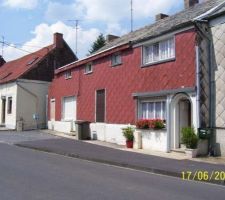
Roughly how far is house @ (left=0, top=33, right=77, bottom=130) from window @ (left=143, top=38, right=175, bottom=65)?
49.9ft

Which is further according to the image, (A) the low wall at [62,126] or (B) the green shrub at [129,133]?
(A) the low wall at [62,126]

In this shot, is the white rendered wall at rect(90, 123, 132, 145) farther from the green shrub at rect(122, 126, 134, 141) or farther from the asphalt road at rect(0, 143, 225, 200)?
the asphalt road at rect(0, 143, 225, 200)

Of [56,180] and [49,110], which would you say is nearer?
[56,180]

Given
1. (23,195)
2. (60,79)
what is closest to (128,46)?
(60,79)

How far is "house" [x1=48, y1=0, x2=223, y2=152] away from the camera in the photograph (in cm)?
1711

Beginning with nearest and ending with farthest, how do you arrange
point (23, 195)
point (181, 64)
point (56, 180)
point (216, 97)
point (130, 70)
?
1. point (23, 195)
2. point (56, 180)
3. point (216, 97)
4. point (181, 64)
5. point (130, 70)

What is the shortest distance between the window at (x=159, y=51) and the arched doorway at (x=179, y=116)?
6.64 ft

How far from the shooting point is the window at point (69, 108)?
27.8 metres

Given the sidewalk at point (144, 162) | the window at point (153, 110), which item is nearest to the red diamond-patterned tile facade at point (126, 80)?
the window at point (153, 110)

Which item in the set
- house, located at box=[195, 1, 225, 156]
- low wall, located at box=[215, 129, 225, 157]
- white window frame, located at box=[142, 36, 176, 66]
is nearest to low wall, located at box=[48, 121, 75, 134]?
white window frame, located at box=[142, 36, 176, 66]

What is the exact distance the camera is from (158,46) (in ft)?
63.7

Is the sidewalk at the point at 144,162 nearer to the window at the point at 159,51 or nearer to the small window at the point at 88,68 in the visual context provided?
the window at the point at 159,51

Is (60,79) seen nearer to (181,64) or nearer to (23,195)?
(181,64)

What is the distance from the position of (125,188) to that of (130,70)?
1229cm
